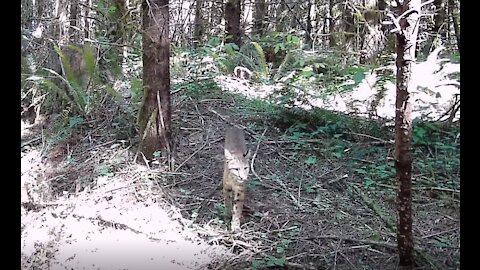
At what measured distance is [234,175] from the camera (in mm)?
2957

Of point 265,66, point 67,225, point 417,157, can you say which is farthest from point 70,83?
point 417,157

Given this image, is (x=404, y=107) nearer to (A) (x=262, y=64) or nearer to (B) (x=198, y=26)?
(A) (x=262, y=64)

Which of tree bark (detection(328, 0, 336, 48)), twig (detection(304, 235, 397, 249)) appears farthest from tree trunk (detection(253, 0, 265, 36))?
twig (detection(304, 235, 397, 249))

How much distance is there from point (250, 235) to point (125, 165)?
1294 mm

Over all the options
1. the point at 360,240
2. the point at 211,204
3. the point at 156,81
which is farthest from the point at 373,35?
the point at 360,240

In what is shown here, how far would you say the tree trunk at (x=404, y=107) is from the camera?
2.07 metres

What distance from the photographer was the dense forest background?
2727 millimetres

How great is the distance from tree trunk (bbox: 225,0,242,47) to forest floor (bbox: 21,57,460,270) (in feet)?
6.66

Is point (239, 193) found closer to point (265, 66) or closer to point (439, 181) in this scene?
point (439, 181)

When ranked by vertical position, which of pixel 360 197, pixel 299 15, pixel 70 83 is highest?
pixel 299 15

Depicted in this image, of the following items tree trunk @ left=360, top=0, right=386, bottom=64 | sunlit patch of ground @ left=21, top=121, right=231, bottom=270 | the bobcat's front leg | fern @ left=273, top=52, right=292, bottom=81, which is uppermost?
tree trunk @ left=360, top=0, right=386, bottom=64

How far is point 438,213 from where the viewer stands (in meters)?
3.01

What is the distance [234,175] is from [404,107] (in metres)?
1.18

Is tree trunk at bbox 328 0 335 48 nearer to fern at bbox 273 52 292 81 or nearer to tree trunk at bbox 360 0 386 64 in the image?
fern at bbox 273 52 292 81
